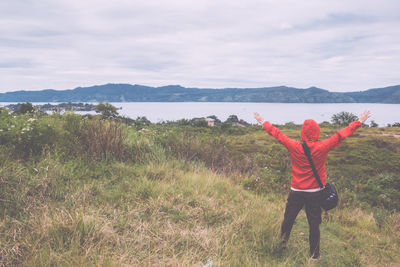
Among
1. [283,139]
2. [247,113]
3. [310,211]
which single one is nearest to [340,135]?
[283,139]

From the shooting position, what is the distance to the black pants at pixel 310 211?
3.71 m

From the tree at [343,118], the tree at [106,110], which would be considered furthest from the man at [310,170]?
the tree at [343,118]

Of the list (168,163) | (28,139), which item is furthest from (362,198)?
(28,139)

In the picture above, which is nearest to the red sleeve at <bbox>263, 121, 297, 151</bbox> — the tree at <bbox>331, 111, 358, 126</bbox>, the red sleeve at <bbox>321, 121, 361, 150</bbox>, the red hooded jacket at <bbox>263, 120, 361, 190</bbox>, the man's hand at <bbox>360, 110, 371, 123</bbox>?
the red hooded jacket at <bbox>263, 120, 361, 190</bbox>

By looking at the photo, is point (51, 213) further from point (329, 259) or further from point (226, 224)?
point (329, 259)

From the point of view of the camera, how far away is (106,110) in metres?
8.92

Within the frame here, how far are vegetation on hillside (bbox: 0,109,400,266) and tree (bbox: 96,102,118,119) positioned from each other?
2.33 ft

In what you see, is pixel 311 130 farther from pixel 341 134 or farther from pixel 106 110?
pixel 106 110

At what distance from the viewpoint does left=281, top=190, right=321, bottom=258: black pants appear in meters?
3.71

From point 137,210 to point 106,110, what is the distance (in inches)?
213

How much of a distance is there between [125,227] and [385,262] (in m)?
4.23

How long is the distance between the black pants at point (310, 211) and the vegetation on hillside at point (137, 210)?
217 millimetres

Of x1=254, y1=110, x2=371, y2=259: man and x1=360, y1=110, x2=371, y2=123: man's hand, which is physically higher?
x1=360, y1=110, x2=371, y2=123: man's hand

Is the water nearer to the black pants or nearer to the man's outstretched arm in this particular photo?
the man's outstretched arm
